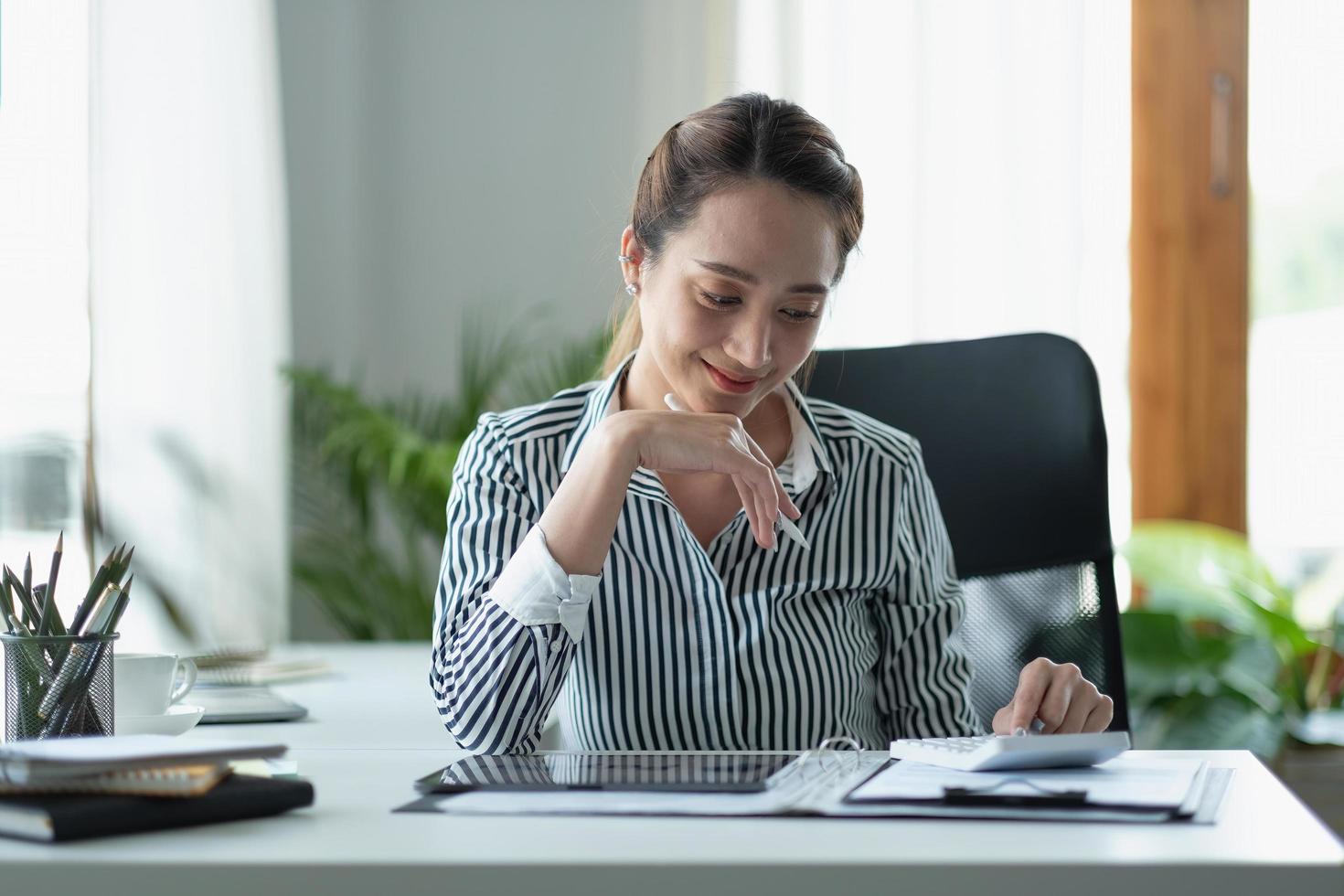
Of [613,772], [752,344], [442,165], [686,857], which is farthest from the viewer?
[442,165]

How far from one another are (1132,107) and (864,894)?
2706 mm

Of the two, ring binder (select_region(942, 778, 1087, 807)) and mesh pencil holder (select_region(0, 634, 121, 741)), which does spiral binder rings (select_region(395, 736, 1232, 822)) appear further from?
mesh pencil holder (select_region(0, 634, 121, 741))

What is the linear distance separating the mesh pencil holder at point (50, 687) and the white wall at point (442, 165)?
216cm

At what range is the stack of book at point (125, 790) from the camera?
731mm

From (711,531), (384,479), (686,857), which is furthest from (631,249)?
(384,479)

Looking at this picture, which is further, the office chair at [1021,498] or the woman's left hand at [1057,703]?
the office chair at [1021,498]

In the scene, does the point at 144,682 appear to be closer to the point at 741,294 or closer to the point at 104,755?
the point at 104,755

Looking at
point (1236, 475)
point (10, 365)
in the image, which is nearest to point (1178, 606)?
point (1236, 475)

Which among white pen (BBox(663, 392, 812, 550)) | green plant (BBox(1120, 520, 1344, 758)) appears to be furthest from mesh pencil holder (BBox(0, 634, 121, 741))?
green plant (BBox(1120, 520, 1344, 758))

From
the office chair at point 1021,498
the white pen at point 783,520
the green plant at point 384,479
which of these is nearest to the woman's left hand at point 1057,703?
the white pen at point 783,520

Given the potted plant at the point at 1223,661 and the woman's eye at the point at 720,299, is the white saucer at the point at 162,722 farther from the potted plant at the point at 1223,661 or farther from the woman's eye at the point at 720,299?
the potted plant at the point at 1223,661

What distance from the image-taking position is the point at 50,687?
97 cm

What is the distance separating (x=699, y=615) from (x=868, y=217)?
6.10 feet

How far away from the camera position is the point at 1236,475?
304 centimetres
